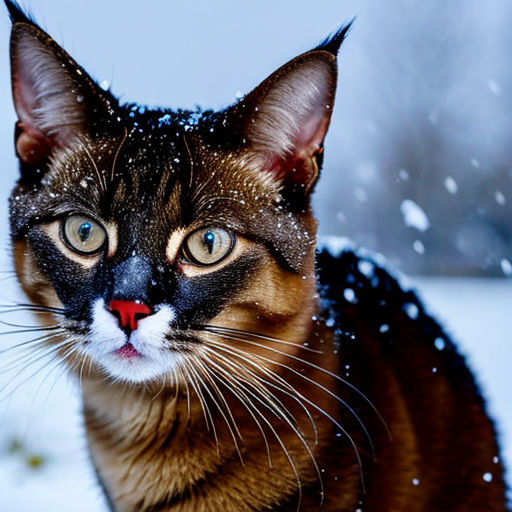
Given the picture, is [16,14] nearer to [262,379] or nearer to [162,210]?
[162,210]

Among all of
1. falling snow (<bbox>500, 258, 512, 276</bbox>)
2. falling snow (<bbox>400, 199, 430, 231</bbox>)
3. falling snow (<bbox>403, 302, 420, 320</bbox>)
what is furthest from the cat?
falling snow (<bbox>500, 258, 512, 276</bbox>)

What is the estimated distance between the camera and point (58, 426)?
3.67 ft

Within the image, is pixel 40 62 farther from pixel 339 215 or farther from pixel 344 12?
pixel 339 215

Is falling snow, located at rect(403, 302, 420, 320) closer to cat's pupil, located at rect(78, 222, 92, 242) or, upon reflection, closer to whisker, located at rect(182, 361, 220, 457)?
whisker, located at rect(182, 361, 220, 457)

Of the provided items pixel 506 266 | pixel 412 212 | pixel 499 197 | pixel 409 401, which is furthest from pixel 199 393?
pixel 499 197

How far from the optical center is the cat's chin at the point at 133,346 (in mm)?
730

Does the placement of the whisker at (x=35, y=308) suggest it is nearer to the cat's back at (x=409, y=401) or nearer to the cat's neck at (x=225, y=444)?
the cat's neck at (x=225, y=444)

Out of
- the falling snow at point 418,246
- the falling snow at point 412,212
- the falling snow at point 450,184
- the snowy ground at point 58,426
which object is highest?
the falling snow at point 450,184

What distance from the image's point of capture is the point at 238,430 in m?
0.87

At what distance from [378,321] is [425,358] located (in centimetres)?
9

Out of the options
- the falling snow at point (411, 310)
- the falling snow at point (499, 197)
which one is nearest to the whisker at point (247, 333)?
the falling snow at point (411, 310)

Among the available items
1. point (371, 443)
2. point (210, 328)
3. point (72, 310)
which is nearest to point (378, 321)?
point (371, 443)

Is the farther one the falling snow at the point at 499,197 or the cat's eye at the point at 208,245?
the falling snow at the point at 499,197

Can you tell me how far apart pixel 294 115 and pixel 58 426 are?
2.24 ft
